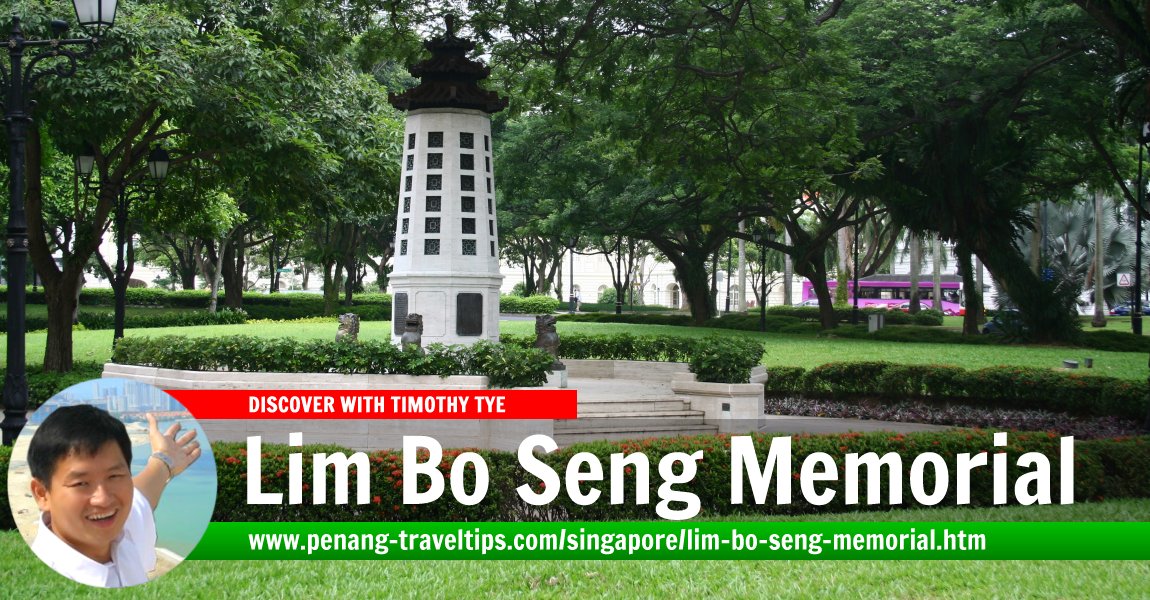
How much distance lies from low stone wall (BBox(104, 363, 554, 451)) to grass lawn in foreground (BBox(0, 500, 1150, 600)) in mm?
5589

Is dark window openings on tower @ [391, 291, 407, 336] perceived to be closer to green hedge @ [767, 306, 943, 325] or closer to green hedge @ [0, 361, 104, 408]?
green hedge @ [0, 361, 104, 408]

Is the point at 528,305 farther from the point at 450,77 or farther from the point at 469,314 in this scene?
the point at 450,77

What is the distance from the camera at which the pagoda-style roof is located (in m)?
17.9

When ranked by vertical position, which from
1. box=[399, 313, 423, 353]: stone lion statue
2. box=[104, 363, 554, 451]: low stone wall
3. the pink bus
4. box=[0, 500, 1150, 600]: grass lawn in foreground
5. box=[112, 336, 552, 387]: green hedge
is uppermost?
the pink bus

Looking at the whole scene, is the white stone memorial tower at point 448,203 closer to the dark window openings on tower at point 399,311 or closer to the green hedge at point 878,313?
the dark window openings on tower at point 399,311

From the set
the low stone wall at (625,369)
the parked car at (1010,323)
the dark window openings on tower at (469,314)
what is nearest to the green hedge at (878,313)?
the parked car at (1010,323)

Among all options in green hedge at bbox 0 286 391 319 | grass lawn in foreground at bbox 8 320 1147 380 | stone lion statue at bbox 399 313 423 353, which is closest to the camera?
stone lion statue at bbox 399 313 423 353

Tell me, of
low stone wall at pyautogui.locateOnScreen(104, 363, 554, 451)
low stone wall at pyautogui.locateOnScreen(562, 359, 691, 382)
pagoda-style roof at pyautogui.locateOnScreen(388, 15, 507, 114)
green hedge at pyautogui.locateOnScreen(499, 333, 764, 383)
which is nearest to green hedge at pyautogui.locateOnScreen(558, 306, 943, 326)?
green hedge at pyautogui.locateOnScreen(499, 333, 764, 383)

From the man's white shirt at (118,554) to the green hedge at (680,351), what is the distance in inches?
446

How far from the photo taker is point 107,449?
459cm

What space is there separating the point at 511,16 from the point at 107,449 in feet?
44.8

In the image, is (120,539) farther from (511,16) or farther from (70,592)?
(511,16)

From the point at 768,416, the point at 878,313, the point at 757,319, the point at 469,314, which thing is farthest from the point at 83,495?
the point at 878,313

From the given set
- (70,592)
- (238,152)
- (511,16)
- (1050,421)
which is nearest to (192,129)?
(238,152)
